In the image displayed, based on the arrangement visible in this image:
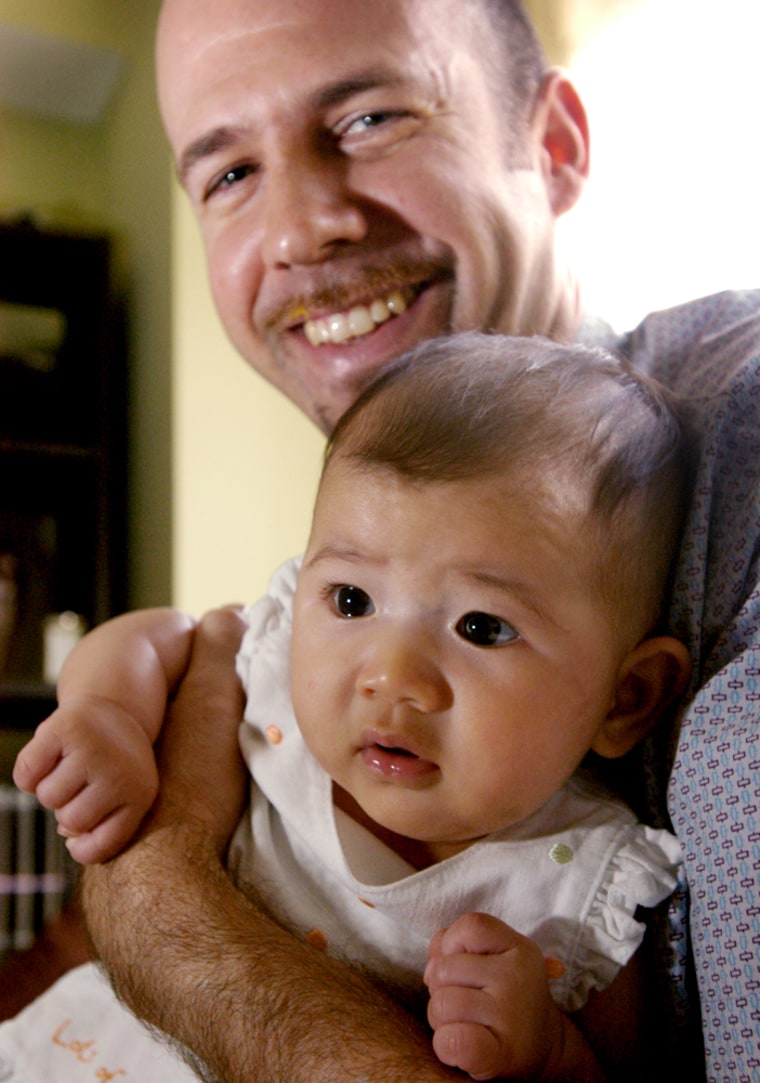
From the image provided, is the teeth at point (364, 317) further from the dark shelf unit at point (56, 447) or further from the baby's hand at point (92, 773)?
the dark shelf unit at point (56, 447)

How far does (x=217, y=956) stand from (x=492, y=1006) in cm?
25

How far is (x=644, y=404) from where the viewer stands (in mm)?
943

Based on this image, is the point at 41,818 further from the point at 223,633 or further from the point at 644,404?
the point at 644,404

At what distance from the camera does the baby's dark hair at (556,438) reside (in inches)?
33.1

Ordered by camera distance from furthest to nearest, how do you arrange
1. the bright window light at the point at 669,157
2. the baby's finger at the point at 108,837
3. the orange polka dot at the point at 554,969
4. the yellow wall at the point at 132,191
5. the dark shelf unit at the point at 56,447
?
the dark shelf unit at the point at 56,447 < the yellow wall at the point at 132,191 < the bright window light at the point at 669,157 < the baby's finger at the point at 108,837 < the orange polka dot at the point at 554,969

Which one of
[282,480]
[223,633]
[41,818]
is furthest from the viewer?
[41,818]

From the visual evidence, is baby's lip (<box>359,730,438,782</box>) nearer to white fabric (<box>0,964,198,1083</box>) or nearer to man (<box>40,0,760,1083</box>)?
man (<box>40,0,760,1083</box>)

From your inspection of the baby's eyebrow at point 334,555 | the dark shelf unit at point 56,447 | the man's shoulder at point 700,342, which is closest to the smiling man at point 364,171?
the man's shoulder at point 700,342

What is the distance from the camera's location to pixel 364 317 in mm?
1360

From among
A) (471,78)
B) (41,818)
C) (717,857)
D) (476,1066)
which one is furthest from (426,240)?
(41,818)

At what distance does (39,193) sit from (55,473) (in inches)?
43.3

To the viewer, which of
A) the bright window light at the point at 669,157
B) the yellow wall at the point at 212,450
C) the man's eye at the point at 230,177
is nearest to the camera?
the man's eye at the point at 230,177

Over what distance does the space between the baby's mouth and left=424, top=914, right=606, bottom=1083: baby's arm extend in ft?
2.72

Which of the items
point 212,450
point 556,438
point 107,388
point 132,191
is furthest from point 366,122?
point 132,191
